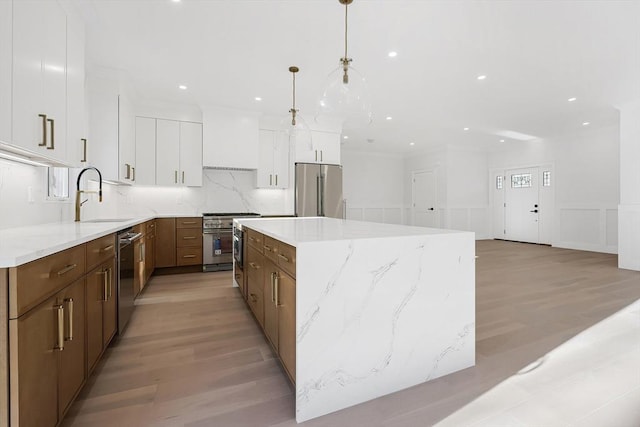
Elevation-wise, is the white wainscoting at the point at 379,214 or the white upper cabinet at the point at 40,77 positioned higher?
the white upper cabinet at the point at 40,77

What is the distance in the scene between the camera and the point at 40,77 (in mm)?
1814

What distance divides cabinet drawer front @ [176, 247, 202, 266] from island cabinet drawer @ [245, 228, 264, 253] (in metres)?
2.25

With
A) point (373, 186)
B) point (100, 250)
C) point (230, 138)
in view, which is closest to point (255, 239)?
point (100, 250)

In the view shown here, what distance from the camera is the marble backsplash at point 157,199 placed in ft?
7.52

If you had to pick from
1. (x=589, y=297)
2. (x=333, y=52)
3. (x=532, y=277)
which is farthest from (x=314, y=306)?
(x=532, y=277)

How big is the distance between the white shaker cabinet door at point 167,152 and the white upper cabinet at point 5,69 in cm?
334

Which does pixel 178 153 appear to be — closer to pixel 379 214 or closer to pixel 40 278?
pixel 40 278

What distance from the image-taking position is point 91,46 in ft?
10.1

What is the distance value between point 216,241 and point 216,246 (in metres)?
0.08

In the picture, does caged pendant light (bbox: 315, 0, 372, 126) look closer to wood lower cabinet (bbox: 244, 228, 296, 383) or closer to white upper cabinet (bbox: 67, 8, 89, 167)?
wood lower cabinet (bbox: 244, 228, 296, 383)

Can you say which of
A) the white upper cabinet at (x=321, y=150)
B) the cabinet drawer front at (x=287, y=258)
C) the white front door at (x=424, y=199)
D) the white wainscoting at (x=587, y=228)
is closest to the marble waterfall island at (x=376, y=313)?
the cabinet drawer front at (x=287, y=258)

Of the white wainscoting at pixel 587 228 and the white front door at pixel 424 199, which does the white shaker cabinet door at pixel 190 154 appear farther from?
the white wainscoting at pixel 587 228

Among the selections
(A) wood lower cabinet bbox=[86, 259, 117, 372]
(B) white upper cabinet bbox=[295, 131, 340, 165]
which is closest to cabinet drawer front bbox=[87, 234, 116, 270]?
(A) wood lower cabinet bbox=[86, 259, 117, 372]

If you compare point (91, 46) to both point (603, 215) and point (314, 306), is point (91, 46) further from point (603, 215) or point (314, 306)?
point (603, 215)
